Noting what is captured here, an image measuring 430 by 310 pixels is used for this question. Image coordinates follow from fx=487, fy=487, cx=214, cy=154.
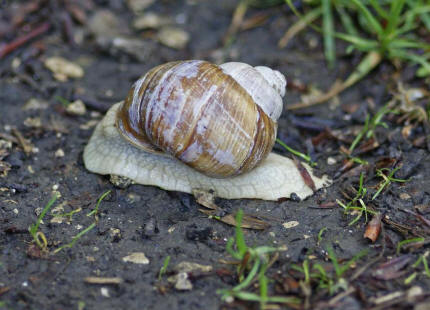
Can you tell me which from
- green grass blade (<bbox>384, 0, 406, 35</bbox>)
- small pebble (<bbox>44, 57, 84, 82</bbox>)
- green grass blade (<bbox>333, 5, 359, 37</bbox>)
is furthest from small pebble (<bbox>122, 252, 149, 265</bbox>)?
green grass blade (<bbox>333, 5, 359, 37</bbox>)

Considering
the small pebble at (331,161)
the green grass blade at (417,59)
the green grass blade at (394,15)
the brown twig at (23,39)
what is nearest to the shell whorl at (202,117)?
the small pebble at (331,161)

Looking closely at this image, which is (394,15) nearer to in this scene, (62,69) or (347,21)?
(347,21)

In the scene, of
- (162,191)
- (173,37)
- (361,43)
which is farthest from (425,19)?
(162,191)

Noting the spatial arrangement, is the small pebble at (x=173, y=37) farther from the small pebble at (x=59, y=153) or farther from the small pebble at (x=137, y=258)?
the small pebble at (x=137, y=258)

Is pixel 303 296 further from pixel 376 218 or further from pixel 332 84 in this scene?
pixel 332 84

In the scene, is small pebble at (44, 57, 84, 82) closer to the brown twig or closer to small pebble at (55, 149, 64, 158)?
the brown twig

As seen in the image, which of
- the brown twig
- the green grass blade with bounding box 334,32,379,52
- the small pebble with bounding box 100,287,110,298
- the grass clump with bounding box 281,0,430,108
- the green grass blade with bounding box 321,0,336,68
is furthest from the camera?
the green grass blade with bounding box 321,0,336,68

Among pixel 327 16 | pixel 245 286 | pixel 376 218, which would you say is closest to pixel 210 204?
pixel 245 286
